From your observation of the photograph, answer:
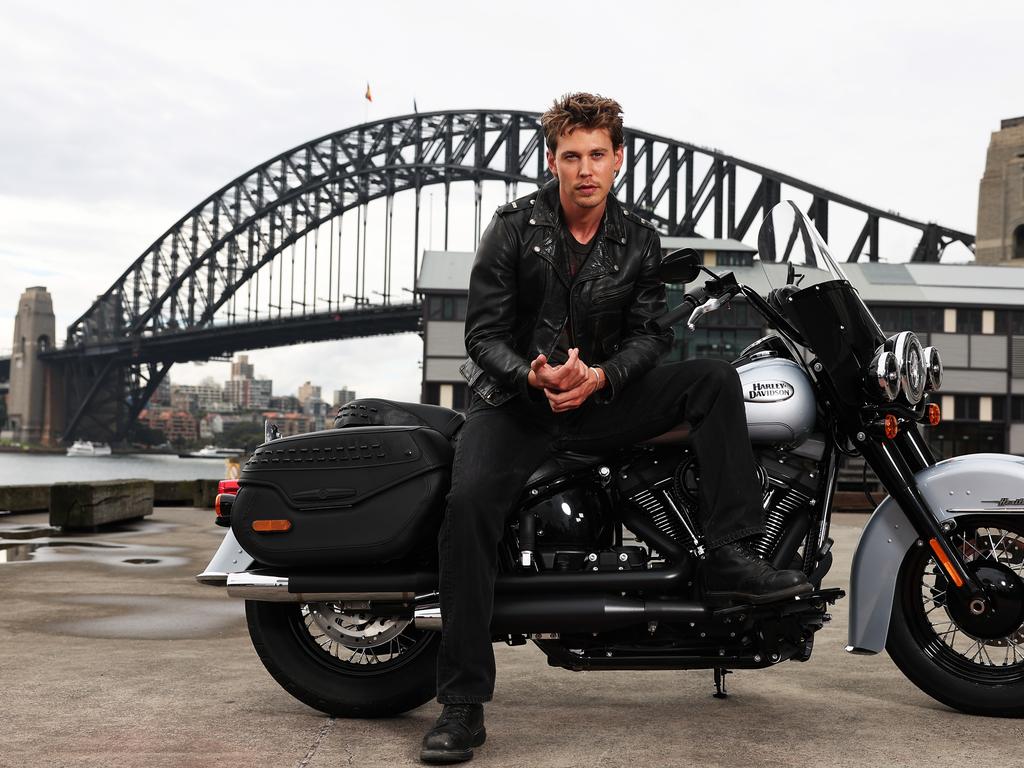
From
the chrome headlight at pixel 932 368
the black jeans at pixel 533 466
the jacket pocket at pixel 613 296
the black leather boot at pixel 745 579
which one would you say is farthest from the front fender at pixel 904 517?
the jacket pocket at pixel 613 296

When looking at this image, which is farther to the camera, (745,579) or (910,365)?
(910,365)

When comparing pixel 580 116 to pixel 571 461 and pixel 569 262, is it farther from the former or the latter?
pixel 571 461

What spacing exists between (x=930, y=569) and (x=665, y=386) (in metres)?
1.03

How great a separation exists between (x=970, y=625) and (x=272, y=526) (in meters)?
1.91

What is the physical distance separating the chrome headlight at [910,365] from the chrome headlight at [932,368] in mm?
19

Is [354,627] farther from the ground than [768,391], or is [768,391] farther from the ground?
[768,391]

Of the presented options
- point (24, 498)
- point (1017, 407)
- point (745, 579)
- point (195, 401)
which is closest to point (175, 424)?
point (195, 401)

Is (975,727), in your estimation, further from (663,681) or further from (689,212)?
(689,212)

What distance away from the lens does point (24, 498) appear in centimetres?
1131

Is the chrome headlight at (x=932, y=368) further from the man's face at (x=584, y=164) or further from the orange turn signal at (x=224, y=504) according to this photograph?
the orange turn signal at (x=224, y=504)

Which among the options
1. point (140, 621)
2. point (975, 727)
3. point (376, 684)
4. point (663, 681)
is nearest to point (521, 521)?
point (376, 684)

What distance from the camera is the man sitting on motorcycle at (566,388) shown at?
8.71 ft

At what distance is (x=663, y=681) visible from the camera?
3.57 m

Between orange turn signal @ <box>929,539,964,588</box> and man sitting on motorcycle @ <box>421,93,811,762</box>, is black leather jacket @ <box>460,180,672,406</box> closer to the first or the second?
man sitting on motorcycle @ <box>421,93,811,762</box>
